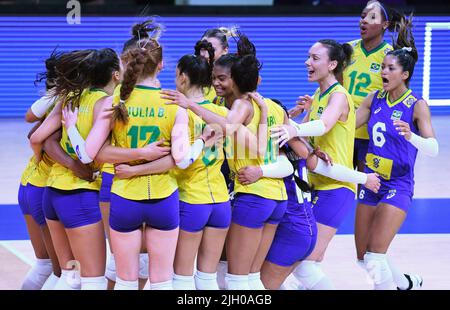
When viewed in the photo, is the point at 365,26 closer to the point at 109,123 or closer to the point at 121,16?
the point at 109,123

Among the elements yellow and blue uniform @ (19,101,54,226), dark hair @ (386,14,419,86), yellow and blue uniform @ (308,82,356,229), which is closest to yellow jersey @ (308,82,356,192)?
yellow and blue uniform @ (308,82,356,229)

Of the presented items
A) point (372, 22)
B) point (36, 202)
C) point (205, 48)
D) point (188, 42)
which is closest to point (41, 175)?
point (36, 202)

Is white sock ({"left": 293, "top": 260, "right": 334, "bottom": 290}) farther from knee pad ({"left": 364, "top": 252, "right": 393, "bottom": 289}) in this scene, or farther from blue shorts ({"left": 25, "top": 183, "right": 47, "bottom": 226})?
blue shorts ({"left": 25, "top": 183, "right": 47, "bottom": 226})

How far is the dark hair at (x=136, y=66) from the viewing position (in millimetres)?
4375

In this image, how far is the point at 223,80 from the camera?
195 inches

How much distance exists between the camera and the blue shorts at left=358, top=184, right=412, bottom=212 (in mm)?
5508

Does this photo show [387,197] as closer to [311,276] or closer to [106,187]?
[311,276]

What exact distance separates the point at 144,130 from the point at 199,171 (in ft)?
1.65

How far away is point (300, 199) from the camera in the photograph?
5.10 m

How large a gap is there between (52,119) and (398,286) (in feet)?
8.10

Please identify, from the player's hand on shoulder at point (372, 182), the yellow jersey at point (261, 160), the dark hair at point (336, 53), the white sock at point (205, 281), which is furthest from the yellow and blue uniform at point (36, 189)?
the player's hand on shoulder at point (372, 182)

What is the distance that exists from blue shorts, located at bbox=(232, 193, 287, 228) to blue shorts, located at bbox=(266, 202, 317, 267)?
0.13 m
